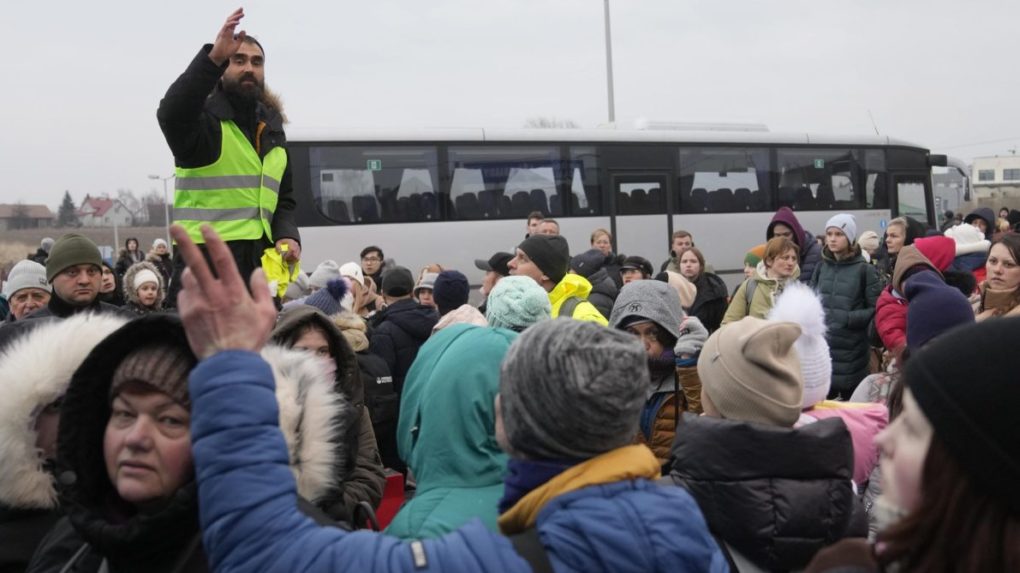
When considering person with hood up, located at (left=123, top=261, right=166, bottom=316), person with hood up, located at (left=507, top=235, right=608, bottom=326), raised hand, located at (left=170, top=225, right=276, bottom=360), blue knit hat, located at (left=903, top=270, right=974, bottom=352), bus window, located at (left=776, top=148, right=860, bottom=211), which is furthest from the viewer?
bus window, located at (left=776, top=148, right=860, bottom=211)

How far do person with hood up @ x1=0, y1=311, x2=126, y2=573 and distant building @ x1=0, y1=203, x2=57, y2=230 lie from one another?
2076 inches

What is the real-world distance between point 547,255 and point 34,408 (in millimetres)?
3683

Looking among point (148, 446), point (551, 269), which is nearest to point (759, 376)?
point (148, 446)

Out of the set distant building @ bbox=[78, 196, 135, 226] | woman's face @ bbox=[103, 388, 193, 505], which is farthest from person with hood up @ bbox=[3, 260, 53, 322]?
distant building @ bbox=[78, 196, 135, 226]

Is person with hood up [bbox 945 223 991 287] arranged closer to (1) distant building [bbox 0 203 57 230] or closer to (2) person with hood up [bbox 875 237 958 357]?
(2) person with hood up [bbox 875 237 958 357]

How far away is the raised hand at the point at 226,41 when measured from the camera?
3.17 meters

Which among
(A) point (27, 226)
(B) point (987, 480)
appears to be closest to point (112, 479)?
(B) point (987, 480)

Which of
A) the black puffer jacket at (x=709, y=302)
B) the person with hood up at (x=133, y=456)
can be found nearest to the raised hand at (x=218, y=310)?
the person with hood up at (x=133, y=456)

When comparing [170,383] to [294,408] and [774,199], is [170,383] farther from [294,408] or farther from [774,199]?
[774,199]

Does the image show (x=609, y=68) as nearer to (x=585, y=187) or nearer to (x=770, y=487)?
(x=585, y=187)

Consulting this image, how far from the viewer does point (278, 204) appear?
166 inches

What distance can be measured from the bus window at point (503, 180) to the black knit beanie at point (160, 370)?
539 inches

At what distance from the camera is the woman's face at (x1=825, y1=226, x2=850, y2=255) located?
7.82 m

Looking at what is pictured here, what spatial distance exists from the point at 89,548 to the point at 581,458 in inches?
48.5
